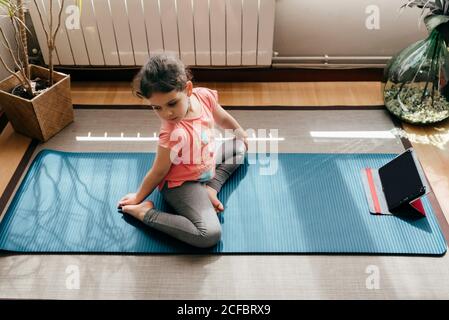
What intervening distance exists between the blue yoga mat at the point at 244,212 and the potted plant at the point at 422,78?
33 cm

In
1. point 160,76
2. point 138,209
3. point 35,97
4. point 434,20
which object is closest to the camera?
point 160,76

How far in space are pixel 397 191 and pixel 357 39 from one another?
1014 mm

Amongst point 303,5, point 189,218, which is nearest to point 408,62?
point 303,5

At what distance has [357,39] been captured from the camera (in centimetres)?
243

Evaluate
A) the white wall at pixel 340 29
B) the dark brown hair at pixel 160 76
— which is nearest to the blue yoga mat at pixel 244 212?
the dark brown hair at pixel 160 76

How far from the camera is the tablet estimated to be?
5.48 ft

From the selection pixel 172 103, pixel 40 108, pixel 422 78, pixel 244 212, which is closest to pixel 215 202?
pixel 244 212

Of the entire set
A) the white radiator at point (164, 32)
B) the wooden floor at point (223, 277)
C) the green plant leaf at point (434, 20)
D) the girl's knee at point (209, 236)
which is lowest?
the wooden floor at point (223, 277)

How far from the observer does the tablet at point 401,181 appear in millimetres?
1671

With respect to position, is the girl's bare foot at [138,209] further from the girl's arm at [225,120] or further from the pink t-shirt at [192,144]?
the girl's arm at [225,120]

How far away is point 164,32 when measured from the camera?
7.43 feet

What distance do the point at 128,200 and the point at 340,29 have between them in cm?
144

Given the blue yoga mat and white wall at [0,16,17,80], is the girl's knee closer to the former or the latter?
the blue yoga mat

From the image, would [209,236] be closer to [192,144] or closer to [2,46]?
[192,144]
